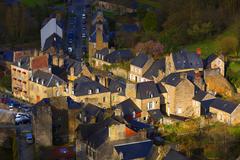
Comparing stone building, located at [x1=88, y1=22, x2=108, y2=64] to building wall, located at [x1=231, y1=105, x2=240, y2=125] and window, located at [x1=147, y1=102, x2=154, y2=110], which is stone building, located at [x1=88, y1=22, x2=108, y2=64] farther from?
building wall, located at [x1=231, y1=105, x2=240, y2=125]

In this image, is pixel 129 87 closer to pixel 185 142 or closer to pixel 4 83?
pixel 185 142

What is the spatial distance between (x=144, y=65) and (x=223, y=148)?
12479 mm

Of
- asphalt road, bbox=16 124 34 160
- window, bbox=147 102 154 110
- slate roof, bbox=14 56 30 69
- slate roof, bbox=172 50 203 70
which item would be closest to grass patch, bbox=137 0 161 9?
slate roof, bbox=172 50 203 70

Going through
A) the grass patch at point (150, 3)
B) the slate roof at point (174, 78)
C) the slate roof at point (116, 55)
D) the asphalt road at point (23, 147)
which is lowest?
the asphalt road at point (23, 147)

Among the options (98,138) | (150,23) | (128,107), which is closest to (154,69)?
(128,107)

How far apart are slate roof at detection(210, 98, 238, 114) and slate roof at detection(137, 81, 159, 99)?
3668 mm

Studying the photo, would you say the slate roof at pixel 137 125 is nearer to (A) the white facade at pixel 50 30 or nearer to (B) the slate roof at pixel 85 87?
(B) the slate roof at pixel 85 87

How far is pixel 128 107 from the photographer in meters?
37.4

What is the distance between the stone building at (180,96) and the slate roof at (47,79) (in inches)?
285

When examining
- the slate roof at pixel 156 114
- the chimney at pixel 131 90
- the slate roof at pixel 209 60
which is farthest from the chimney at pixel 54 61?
the slate roof at pixel 209 60

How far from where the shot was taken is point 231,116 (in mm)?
36500

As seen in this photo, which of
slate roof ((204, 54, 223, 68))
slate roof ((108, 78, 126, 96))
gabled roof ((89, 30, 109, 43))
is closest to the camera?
slate roof ((108, 78, 126, 96))

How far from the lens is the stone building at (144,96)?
37969mm

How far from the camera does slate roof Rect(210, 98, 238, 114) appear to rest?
36.7 meters
